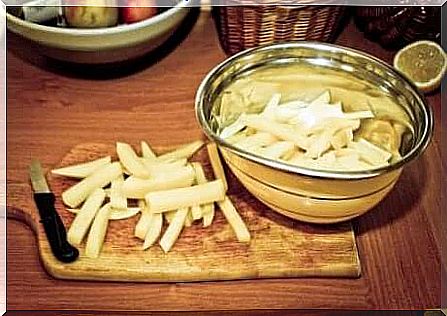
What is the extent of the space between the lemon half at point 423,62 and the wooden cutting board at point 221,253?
31 cm

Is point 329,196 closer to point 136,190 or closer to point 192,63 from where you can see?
point 136,190

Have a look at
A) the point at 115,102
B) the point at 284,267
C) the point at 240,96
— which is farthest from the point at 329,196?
the point at 115,102

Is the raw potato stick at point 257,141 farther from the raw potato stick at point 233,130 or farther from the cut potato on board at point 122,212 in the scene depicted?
the cut potato on board at point 122,212

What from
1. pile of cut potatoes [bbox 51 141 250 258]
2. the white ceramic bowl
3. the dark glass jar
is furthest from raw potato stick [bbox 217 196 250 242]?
the dark glass jar

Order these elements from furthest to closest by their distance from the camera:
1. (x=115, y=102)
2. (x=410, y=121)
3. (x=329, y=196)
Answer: (x=115, y=102) → (x=410, y=121) → (x=329, y=196)

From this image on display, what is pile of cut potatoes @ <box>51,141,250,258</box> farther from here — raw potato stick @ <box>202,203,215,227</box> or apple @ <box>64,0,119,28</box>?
apple @ <box>64,0,119,28</box>

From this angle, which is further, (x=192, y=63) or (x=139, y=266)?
(x=192, y=63)

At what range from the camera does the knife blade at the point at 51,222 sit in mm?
1024

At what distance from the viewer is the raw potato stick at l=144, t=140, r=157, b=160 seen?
3.75 ft

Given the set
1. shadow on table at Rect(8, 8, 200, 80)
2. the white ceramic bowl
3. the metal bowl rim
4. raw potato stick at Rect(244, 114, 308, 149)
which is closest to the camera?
the metal bowl rim

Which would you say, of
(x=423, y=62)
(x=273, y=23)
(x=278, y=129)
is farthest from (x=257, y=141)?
(x=423, y=62)

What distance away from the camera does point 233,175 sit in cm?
113

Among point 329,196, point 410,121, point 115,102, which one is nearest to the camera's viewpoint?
point 329,196

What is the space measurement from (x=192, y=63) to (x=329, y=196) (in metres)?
0.41
